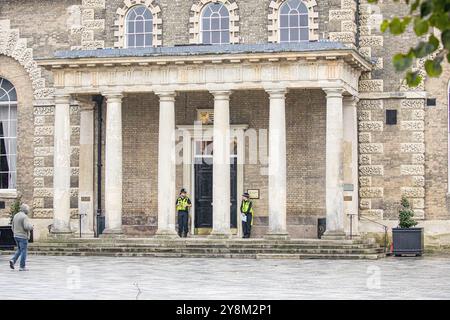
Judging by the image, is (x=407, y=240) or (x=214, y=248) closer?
(x=214, y=248)

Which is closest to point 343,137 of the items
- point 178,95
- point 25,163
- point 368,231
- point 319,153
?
point 319,153

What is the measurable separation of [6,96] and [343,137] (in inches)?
489

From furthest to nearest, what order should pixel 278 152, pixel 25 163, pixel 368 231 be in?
1. pixel 25 163
2. pixel 368 231
3. pixel 278 152

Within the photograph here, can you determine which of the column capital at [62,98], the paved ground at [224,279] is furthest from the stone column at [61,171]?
the paved ground at [224,279]

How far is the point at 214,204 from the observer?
31688 millimetres

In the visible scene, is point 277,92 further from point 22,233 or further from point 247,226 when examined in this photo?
point 22,233

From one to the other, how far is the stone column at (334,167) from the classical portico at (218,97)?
0.10ft

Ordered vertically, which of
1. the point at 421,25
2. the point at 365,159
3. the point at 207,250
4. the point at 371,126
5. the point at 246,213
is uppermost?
the point at 371,126

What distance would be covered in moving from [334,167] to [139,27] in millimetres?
8730

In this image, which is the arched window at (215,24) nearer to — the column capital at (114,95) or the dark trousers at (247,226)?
the column capital at (114,95)

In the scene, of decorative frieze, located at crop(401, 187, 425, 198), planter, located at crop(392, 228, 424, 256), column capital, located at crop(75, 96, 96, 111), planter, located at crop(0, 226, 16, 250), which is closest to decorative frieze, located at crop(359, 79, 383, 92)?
decorative frieze, located at crop(401, 187, 425, 198)

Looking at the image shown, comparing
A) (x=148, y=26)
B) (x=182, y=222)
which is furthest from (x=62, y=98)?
(x=182, y=222)

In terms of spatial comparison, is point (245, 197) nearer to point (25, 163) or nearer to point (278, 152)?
point (278, 152)

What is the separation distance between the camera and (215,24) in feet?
113
